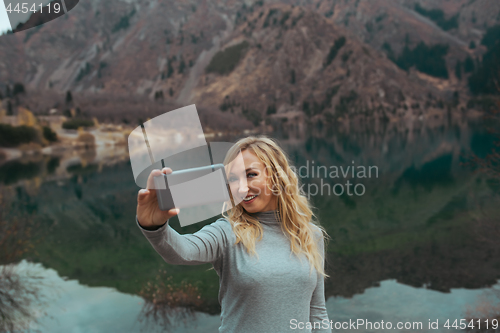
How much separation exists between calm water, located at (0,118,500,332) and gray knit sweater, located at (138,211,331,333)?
6.10m

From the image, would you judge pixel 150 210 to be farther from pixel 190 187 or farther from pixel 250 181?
pixel 250 181

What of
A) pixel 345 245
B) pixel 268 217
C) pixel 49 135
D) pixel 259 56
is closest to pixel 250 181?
pixel 268 217

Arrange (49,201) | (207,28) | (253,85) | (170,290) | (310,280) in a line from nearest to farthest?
(310,280)
(170,290)
(49,201)
(253,85)
(207,28)

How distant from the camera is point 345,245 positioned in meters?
11.8

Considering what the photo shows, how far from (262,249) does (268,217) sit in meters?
0.16

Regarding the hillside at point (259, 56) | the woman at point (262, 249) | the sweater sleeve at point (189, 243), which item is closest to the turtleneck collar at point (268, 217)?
the woman at point (262, 249)

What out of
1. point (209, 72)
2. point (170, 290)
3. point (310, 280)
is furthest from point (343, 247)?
point (209, 72)

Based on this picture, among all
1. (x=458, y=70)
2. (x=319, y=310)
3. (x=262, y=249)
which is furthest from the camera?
(x=458, y=70)

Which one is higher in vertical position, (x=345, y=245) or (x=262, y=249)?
(x=262, y=249)

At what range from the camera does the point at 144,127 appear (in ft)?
4.06

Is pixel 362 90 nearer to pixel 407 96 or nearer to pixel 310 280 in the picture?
pixel 407 96

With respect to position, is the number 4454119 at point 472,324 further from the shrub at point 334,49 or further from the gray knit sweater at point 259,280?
the shrub at point 334,49

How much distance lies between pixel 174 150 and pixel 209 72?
369ft

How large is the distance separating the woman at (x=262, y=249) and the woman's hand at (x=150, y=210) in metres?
0.24
